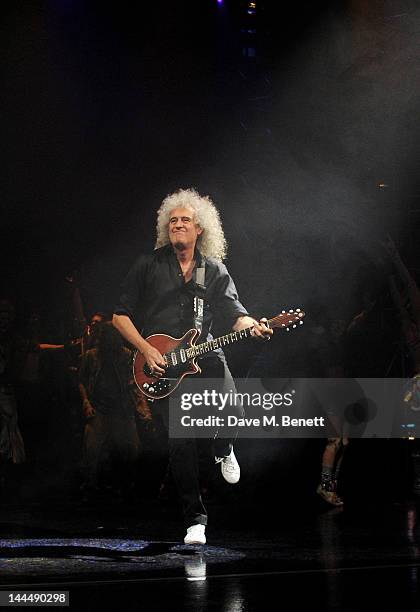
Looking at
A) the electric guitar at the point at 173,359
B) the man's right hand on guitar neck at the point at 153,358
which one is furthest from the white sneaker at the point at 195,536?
the man's right hand on guitar neck at the point at 153,358

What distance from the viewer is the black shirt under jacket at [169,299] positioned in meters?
7.55

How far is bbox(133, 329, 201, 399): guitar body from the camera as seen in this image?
24.8 feet

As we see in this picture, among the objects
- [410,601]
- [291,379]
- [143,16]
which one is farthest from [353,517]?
[143,16]

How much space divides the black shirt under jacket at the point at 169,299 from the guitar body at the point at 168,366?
0.17 feet

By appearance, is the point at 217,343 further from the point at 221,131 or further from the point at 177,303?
the point at 221,131

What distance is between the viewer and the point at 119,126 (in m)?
10.3

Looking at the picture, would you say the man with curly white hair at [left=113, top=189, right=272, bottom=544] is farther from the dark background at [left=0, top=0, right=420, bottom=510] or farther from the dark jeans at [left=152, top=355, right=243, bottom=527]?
the dark background at [left=0, top=0, right=420, bottom=510]

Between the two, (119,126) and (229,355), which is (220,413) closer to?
(229,355)

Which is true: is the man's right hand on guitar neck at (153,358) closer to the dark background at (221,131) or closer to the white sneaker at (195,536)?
the white sneaker at (195,536)

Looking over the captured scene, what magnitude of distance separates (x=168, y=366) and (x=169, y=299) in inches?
19.0

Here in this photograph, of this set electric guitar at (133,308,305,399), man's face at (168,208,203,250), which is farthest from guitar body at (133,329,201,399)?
man's face at (168,208,203,250)

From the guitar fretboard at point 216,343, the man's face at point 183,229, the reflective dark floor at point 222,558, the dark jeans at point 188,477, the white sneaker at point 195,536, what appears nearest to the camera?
the reflective dark floor at point 222,558

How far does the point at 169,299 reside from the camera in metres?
7.57

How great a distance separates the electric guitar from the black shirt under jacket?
6 centimetres
